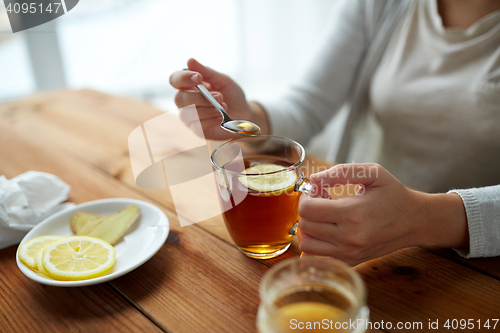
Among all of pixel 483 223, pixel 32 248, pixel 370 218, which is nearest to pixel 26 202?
pixel 32 248

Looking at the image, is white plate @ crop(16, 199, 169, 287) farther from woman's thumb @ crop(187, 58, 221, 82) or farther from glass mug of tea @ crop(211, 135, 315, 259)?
woman's thumb @ crop(187, 58, 221, 82)

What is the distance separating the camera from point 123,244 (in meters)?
0.62

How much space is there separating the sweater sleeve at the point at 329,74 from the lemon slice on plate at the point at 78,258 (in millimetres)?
613

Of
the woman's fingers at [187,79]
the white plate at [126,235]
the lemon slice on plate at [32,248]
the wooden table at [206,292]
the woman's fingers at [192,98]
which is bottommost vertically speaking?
the wooden table at [206,292]

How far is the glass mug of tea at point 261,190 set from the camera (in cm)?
52

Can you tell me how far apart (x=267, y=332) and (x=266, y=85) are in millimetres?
3109

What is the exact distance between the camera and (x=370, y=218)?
505 mm

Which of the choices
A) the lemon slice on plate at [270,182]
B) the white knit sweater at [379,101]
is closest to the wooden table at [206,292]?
the lemon slice on plate at [270,182]

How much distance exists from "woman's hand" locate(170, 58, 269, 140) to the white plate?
21cm

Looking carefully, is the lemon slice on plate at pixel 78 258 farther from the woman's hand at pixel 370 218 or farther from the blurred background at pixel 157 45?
the blurred background at pixel 157 45

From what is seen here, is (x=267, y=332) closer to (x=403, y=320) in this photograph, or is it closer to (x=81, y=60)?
(x=403, y=320)

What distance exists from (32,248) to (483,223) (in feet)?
2.14

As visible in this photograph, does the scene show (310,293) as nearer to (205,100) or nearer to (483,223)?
(483,223)

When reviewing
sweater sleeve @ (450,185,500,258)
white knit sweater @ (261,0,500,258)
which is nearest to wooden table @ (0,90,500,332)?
sweater sleeve @ (450,185,500,258)
